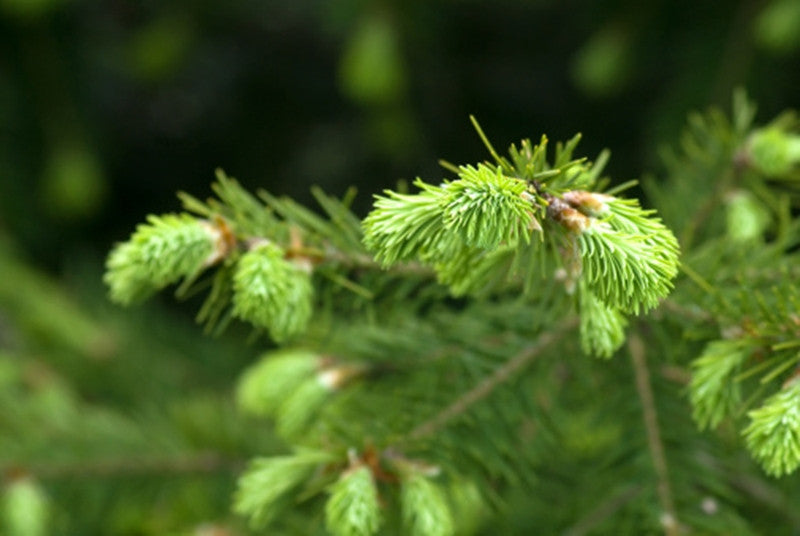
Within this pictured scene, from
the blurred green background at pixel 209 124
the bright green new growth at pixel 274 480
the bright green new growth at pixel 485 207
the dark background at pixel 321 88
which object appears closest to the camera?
the bright green new growth at pixel 485 207

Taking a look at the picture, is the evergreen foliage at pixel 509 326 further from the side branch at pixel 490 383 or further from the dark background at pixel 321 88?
the dark background at pixel 321 88

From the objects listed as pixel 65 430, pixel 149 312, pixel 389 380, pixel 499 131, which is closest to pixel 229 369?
pixel 149 312

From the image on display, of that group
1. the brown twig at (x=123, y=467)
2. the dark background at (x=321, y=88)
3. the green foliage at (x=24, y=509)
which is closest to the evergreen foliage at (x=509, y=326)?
the brown twig at (x=123, y=467)

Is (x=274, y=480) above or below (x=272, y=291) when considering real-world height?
below

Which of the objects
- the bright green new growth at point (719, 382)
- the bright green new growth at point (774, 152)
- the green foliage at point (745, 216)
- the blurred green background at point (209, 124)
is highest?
the blurred green background at point (209, 124)

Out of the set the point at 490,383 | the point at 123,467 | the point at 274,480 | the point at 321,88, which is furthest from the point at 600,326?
the point at 321,88

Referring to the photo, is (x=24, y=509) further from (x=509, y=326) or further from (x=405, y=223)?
(x=405, y=223)
